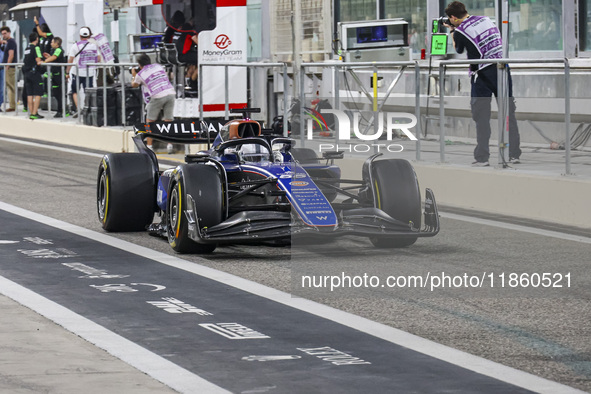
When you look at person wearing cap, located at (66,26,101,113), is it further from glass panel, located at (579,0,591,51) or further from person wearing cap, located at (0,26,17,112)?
glass panel, located at (579,0,591,51)

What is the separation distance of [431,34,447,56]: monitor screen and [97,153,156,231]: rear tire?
1105cm

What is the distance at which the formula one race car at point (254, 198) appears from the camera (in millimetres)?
10477

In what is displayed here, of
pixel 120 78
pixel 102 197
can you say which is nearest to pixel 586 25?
pixel 120 78

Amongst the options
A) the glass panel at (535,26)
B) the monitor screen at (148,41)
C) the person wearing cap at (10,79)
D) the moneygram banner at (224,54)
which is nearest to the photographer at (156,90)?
the moneygram banner at (224,54)

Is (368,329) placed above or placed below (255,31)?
below

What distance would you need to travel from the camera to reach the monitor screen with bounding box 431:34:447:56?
74.0 feet

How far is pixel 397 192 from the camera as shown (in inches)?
435

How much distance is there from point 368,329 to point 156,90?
14072 millimetres

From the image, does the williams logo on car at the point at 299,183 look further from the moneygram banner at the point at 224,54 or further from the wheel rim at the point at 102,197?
the moneygram banner at the point at 224,54

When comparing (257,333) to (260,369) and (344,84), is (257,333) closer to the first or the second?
(260,369)

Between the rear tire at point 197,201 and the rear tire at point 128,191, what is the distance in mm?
1151

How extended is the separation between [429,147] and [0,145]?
12.2 meters

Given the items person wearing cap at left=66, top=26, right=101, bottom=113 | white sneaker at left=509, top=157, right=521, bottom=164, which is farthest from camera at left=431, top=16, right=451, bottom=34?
white sneaker at left=509, top=157, right=521, bottom=164

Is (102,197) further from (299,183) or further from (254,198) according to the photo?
(299,183)
